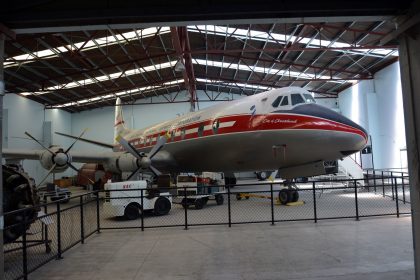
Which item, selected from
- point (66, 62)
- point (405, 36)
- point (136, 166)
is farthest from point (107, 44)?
point (405, 36)

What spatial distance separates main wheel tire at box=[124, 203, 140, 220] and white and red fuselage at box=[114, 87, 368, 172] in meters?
3.99

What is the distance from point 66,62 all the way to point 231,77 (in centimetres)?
1568

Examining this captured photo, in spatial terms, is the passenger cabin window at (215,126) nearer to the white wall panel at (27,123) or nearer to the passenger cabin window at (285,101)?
the passenger cabin window at (285,101)

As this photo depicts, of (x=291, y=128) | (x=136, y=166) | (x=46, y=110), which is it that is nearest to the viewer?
(x=291, y=128)

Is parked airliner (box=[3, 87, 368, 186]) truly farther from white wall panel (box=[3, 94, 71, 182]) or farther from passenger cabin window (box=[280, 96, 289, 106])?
white wall panel (box=[3, 94, 71, 182])

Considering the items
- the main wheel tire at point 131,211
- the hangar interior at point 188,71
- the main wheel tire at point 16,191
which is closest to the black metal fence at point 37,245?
the main wheel tire at point 16,191

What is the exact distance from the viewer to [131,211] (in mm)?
11031

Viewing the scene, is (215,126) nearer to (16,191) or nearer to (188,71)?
(16,191)

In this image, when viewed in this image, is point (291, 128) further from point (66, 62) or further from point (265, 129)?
point (66, 62)

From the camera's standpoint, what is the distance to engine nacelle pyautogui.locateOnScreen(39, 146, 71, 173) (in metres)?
14.6

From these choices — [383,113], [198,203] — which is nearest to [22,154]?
[198,203]

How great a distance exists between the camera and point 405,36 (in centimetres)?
433

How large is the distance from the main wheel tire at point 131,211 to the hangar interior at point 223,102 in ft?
1.16

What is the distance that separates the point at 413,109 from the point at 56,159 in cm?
1353
